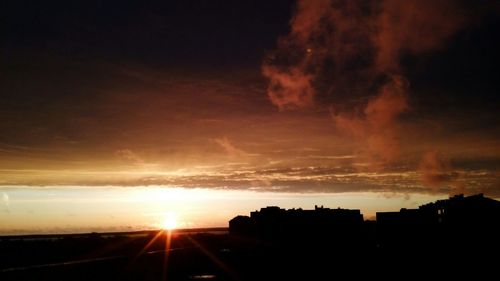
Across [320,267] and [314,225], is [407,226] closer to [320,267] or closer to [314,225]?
[320,267]

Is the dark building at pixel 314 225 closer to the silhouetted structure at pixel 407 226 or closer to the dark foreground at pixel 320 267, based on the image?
the silhouetted structure at pixel 407 226

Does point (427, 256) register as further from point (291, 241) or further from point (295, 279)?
point (291, 241)

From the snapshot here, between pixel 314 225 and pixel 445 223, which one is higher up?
pixel 314 225

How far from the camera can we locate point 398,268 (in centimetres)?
3469

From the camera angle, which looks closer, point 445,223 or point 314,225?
point 445,223

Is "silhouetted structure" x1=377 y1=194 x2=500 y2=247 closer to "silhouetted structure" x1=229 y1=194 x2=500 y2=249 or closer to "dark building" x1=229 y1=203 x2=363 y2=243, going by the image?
"silhouetted structure" x1=229 y1=194 x2=500 y2=249

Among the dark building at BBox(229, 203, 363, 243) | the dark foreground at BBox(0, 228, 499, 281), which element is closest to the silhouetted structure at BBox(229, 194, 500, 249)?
the dark building at BBox(229, 203, 363, 243)

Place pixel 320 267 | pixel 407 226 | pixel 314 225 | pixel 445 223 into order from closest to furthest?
pixel 320 267, pixel 445 223, pixel 407 226, pixel 314 225

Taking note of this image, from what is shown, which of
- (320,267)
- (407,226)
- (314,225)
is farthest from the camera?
(314,225)

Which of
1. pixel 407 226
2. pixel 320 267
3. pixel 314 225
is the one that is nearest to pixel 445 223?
pixel 407 226

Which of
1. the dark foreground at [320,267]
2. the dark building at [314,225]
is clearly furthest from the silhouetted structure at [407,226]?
the dark foreground at [320,267]

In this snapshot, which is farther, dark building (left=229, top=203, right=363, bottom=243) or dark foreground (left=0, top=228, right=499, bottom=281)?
dark building (left=229, top=203, right=363, bottom=243)

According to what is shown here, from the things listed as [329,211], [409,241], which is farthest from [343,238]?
[409,241]

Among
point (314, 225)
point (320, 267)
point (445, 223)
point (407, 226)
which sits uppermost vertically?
point (314, 225)
